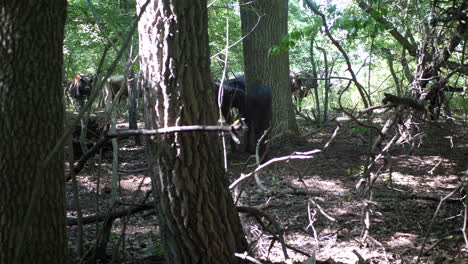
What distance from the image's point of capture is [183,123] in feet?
8.44

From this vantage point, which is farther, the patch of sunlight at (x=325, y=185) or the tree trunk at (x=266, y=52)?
the tree trunk at (x=266, y=52)

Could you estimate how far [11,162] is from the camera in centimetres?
248

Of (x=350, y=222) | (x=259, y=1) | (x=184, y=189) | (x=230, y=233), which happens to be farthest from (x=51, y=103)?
(x=259, y=1)

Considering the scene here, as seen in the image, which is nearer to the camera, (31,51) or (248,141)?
(31,51)

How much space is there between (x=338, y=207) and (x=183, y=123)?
3382 mm

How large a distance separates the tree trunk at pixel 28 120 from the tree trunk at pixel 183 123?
1.79 ft

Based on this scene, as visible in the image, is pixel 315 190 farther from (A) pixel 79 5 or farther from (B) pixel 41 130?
(A) pixel 79 5

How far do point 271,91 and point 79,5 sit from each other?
13.5 ft

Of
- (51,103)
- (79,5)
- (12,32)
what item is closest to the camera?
(12,32)

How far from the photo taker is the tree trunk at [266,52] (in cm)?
914

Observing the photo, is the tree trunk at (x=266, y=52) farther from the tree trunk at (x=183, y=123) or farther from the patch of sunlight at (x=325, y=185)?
the tree trunk at (x=183, y=123)

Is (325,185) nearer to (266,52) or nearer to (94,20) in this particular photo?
(266,52)

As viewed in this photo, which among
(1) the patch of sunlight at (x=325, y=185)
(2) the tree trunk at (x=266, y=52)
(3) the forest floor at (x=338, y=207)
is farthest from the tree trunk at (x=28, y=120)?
(2) the tree trunk at (x=266, y=52)

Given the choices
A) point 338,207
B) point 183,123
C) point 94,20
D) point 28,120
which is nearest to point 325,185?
point 338,207
